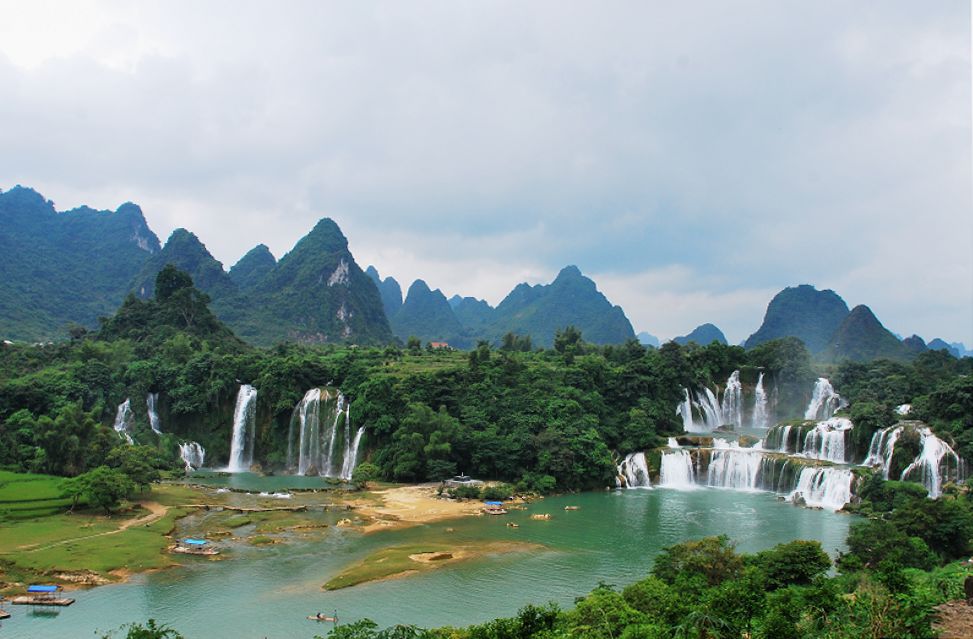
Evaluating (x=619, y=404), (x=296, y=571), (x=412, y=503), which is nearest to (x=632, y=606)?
(x=296, y=571)

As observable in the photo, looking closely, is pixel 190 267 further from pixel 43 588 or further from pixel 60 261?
pixel 43 588

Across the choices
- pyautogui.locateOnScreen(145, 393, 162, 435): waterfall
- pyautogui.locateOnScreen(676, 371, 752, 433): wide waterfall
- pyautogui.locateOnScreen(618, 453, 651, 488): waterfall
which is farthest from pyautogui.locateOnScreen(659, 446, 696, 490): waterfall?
pyautogui.locateOnScreen(145, 393, 162, 435): waterfall

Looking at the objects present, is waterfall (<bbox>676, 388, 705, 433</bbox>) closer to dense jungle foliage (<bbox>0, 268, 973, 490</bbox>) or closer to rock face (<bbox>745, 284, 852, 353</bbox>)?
dense jungle foliage (<bbox>0, 268, 973, 490</bbox>)

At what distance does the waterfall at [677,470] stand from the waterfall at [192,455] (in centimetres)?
2844

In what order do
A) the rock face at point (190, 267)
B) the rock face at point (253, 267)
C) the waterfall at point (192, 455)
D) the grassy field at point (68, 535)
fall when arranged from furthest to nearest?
→ 1. the rock face at point (253, 267)
2. the rock face at point (190, 267)
3. the waterfall at point (192, 455)
4. the grassy field at point (68, 535)

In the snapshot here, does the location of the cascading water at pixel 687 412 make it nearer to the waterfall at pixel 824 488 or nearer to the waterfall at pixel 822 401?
the waterfall at pixel 822 401

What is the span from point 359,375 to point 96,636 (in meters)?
26.9

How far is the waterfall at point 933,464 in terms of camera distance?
27.6 m

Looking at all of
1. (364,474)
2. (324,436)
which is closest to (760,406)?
(364,474)

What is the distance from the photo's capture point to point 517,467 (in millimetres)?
34969

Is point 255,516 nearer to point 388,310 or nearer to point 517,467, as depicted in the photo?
point 517,467

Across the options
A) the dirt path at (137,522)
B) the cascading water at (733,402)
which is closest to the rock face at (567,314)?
the cascading water at (733,402)

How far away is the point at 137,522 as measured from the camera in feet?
80.6

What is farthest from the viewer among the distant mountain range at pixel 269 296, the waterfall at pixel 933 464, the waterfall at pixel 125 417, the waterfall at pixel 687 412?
the distant mountain range at pixel 269 296
